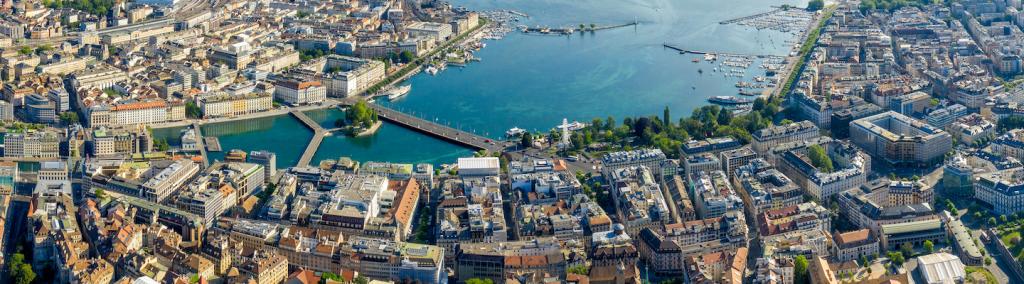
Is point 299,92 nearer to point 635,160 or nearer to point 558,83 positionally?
point 558,83

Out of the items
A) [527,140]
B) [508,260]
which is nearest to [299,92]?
[527,140]

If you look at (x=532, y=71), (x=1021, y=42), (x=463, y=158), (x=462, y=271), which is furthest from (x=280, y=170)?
(x=1021, y=42)

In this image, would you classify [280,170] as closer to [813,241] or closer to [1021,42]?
[813,241]

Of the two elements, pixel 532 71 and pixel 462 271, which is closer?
pixel 462 271

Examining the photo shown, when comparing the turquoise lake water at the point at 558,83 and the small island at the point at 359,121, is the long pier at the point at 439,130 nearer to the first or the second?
the turquoise lake water at the point at 558,83

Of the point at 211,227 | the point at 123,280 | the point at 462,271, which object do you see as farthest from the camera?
the point at 211,227

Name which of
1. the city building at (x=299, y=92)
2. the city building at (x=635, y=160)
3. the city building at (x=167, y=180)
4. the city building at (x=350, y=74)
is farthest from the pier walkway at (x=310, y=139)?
the city building at (x=635, y=160)

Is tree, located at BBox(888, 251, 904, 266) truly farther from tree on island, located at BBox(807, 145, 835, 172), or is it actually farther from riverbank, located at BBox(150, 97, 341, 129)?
riverbank, located at BBox(150, 97, 341, 129)
